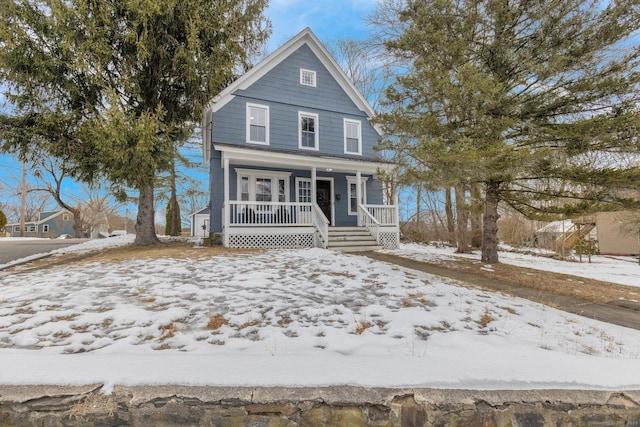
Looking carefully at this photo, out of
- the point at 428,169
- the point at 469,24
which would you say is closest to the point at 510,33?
the point at 469,24

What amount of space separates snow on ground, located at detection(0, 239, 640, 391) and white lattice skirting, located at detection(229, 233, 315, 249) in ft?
16.0

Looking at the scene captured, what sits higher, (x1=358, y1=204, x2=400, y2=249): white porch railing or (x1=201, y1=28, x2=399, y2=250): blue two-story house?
(x1=201, y1=28, x2=399, y2=250): blue two-story house

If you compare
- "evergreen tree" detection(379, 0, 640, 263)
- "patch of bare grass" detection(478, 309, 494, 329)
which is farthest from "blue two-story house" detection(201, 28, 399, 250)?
"patch of bare grass" detection(478, 309, 494, 329)

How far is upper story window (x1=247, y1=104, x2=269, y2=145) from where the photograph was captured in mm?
11203

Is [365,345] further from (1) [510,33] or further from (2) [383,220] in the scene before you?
(2) [383,220]

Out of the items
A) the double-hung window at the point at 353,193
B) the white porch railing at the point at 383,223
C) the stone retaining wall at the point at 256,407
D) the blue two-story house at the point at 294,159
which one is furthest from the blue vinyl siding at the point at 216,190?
the stone retaining wall at the point at 256,407

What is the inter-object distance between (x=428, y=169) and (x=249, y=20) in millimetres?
8554

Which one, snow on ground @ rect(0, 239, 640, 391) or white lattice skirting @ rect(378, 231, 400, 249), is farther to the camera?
white lattice skirting @ rect(378, 231, 400, 249)

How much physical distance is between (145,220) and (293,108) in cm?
671

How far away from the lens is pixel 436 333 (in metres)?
2.77

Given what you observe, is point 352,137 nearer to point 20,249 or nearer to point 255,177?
point 255,177

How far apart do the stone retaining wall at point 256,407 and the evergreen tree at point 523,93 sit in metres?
3.96

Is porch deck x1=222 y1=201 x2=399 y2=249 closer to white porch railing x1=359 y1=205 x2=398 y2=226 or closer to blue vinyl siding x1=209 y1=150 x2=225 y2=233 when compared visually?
white porch railing x1=359 y1=205 x2=398 y2=226

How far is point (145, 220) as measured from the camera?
1029 cm
